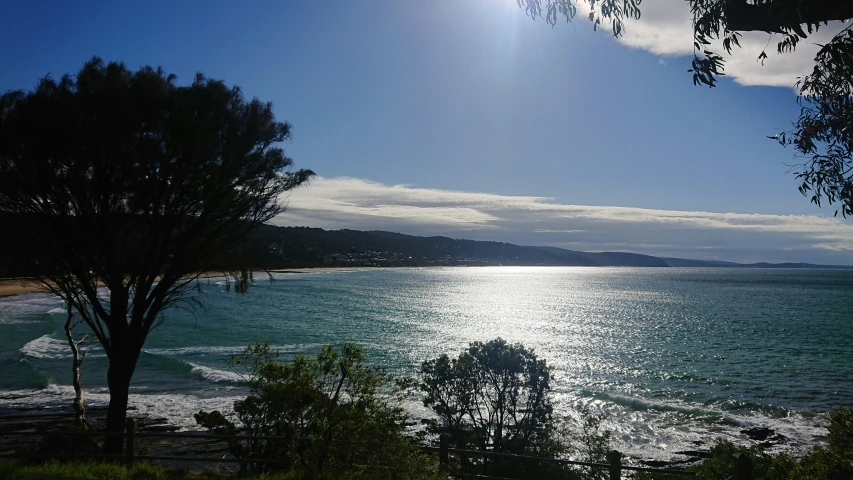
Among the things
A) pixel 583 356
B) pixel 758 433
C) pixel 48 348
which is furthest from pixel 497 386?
pixel 48 348

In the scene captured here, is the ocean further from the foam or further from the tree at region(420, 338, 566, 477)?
the tree at region(420, 338, 566, 477)

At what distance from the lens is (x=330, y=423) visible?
30.2ft

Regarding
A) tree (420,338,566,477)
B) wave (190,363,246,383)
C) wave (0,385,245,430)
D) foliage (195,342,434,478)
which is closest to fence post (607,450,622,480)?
foliage (195,342,434,478)

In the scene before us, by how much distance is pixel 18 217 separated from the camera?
10.8m

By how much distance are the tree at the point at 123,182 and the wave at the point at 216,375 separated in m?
17.8

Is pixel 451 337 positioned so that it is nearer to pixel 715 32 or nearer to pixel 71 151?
pixel 71 151

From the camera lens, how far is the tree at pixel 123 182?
1062cm

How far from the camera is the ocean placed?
2442 cm

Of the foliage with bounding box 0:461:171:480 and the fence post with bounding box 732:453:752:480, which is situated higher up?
the fence post with bounding box 732:453:752:480

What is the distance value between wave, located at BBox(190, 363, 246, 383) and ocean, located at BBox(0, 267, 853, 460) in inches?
3.9

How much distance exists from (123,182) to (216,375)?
21113 millimetres

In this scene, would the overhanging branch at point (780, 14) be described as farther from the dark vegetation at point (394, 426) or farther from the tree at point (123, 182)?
the tree at point (123, 182)

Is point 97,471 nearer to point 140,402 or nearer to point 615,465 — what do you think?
point 615,465

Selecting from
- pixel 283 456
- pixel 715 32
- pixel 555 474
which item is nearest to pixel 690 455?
pixel 555 474
